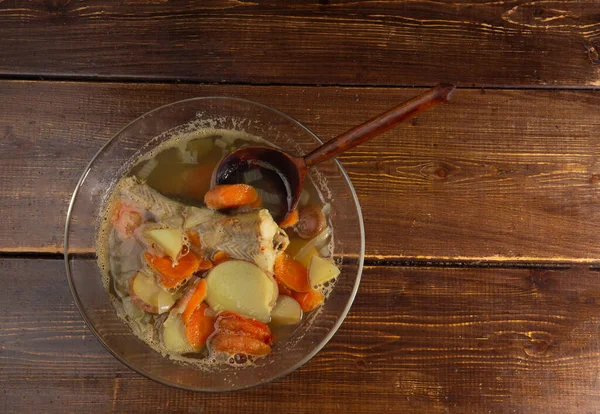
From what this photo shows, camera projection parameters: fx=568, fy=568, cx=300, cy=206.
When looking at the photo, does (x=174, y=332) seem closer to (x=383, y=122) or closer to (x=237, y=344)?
(x=237, y=344)

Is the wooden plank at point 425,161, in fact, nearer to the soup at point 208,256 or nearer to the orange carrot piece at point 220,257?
the soup at point 208,256

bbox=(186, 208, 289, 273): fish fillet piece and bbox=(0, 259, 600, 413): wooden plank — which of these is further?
bbox=(0, 259, 600, 413): wooden plank

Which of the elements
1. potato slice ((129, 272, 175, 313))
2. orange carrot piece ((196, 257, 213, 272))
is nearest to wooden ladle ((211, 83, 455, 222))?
orange carrot piece ((196, 257, 213, 272))

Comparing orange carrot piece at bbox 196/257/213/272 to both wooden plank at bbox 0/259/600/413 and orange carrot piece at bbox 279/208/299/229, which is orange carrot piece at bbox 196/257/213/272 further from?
wooden plank at bbox 0/259/600/413

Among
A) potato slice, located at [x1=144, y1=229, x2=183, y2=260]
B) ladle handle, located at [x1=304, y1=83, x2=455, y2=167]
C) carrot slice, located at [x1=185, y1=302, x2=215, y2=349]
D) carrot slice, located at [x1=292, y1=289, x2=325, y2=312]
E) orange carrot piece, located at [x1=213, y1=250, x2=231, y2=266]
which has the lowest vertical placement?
carrot slice, located at [x1=185, y1=302, x2=215, y2=349]

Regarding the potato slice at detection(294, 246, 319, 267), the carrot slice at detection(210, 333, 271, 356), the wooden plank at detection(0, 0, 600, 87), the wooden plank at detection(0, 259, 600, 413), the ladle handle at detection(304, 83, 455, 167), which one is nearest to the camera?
the ladle handle at detection(304, 83, 455, 167)

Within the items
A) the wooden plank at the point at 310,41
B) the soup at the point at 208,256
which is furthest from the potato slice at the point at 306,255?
the wooden plank at the point at 310,41
